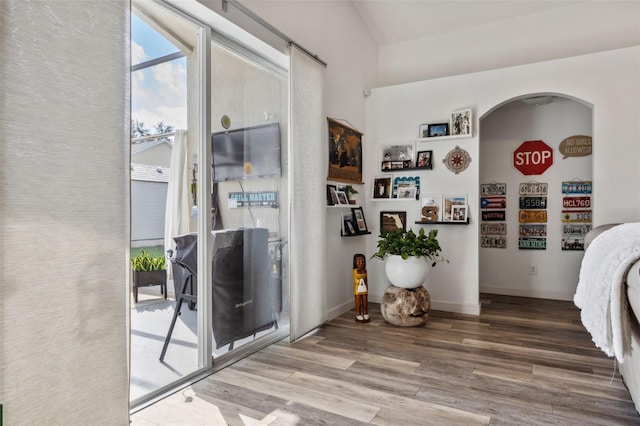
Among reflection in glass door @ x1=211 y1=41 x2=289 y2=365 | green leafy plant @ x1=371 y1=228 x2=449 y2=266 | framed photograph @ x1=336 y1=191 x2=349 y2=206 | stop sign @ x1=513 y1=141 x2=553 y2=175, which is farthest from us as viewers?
stop sign @ x1=513 y1=141 x2=553 y2=175

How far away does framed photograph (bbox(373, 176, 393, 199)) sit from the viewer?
414 cm

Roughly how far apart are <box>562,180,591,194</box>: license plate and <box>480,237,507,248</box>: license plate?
0.85m

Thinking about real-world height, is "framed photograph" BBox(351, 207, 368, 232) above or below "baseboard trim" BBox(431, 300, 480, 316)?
above

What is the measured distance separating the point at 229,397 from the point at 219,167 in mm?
1369

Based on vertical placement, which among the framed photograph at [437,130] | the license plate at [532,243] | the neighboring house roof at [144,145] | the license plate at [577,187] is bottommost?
the license plate at [532,243]

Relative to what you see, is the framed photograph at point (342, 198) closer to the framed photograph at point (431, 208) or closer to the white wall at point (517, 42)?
the framed photograph at point (431, 208)

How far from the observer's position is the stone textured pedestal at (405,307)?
3.29m

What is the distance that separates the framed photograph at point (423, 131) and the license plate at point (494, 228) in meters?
1.51

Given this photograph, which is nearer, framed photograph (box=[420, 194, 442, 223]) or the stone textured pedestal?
the stone textured pedestal

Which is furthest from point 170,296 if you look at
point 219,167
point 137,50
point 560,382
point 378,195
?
point 378,195

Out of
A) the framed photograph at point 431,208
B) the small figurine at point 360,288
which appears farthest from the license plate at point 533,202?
the small figurine at point 360,288

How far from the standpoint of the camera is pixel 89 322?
58.2 inches

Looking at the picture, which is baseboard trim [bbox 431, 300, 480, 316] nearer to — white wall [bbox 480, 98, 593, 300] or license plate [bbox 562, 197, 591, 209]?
white wall [bbox 480, 98, 593, 300]

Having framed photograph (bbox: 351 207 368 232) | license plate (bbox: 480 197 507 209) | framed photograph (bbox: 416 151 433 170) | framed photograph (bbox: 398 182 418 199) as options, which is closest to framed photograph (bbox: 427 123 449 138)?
framed photograph (bbox: 416 151 433 170)
